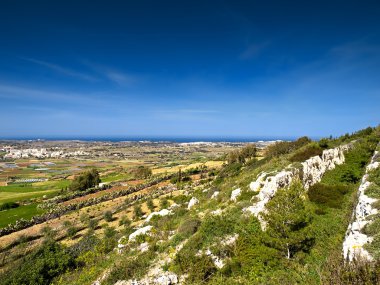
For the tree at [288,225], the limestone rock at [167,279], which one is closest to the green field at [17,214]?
the limestone rock at [167,279]

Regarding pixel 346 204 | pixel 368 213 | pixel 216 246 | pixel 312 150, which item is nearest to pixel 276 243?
pixel 216 246

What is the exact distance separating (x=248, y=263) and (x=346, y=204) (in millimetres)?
12451

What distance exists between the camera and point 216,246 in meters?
17.8

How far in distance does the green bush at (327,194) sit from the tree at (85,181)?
8211 centimetres

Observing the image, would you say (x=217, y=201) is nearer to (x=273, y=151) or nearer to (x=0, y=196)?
(x=273, y=151)

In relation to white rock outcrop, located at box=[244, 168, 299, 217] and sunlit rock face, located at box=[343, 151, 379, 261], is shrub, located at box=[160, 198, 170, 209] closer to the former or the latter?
white rock outcrop, located at box=[244, 168, 299, 217]

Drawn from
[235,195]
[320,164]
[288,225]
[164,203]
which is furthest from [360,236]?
[164,203]

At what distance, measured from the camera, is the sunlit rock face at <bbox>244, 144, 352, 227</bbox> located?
2283 centimetres

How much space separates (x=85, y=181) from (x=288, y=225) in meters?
86.8

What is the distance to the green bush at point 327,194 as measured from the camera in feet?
75.5

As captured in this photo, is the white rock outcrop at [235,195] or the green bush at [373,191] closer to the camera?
the green bush at [373,191]

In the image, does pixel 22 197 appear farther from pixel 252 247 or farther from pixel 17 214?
pixel 252 247

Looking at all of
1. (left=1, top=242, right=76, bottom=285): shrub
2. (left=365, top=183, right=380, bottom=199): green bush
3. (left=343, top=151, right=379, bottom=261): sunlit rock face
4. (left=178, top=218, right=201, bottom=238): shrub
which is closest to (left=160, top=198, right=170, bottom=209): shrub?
(left=1, top=242, right=76, bottom=285): shrub

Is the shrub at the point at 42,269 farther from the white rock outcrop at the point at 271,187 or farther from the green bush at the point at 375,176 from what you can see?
the green bush at the point at 375,176
